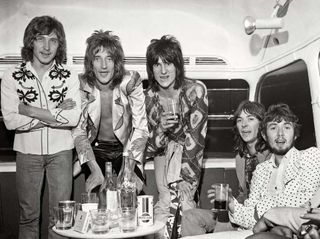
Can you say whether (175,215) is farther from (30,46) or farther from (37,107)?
(30,46)

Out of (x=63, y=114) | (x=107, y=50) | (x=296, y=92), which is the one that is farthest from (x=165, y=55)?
(x=296, y=92)

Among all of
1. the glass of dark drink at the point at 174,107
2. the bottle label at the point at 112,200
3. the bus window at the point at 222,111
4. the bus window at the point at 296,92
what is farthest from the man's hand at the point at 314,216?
the bus window at the point at 222,111

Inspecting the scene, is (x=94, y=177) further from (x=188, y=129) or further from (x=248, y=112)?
(x=248, y=112)

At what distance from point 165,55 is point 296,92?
0.89 metres

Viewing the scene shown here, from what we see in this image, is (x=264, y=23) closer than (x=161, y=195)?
Yes

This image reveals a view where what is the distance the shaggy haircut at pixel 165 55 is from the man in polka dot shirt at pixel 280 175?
88 centimetres

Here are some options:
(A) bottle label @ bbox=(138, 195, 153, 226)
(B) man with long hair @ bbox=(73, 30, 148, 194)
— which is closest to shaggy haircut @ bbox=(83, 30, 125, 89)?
(B) man with long hair @ bbox=(73, 30, 148, 194)

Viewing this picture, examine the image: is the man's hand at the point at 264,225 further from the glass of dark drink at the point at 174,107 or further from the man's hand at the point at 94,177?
the man's hand at the point at 94,177

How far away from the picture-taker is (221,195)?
101 inches

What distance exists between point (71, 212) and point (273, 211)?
1.04m

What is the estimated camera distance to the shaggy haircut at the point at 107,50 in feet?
11.0

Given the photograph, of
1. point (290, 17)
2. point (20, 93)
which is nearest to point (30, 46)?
point (20, 93)

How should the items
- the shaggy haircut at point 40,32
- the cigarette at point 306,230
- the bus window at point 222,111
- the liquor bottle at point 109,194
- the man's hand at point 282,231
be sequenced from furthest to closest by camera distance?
the bus window at point 222,111
the shaggy haircut at point 40,32
the liquor bottle at point 109,194
the man's hand at point 282,231
the cigarette at point 306,230

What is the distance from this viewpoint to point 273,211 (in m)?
2.17
